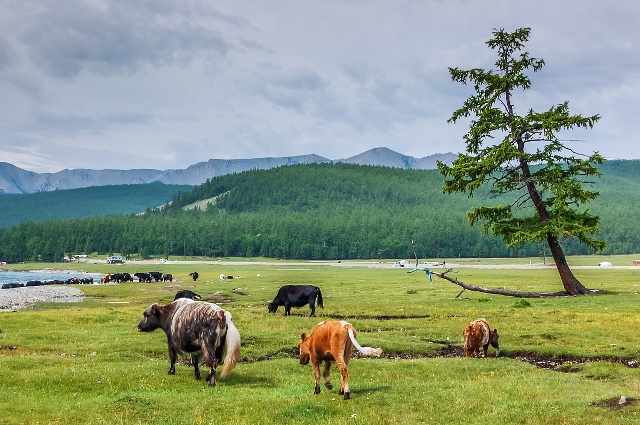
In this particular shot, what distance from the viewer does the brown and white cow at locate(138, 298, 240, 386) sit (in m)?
17.3

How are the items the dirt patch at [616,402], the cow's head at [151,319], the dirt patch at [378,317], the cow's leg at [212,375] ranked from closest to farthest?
1. the dirt patch at [616,402]
2. the cow's leg at [212,375]
3. the cow's head at [151,319]
4. the dirt patch at [378,317]

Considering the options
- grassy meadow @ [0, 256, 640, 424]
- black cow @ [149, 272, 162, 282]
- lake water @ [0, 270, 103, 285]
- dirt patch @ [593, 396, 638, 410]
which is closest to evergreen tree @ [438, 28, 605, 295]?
grassy meadow @ [0, 256, 640, 424]

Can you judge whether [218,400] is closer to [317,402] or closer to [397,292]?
[317,402]

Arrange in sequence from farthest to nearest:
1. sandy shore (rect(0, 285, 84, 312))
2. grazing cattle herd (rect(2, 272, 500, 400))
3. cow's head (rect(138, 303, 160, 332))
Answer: sandy shore (rect(0, 285, 84, 312))
cow's head (rect(138, 303, 160, 332))
grazing cattle herd (rect(2, 272, 500, 400))

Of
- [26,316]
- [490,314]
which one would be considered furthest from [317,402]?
[26,316]

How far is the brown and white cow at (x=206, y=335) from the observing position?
56.9ft

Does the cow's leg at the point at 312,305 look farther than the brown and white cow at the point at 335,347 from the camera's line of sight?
Yes

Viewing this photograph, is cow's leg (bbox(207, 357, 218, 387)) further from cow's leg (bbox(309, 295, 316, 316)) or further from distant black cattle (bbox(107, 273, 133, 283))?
distant black cattle (bbox(107, 273, 133, 283))

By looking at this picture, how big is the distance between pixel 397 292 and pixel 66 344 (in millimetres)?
41084

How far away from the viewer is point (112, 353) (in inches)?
949

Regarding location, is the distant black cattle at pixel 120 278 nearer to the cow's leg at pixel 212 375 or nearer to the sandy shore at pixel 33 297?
the sandy shore at pixel 33 297

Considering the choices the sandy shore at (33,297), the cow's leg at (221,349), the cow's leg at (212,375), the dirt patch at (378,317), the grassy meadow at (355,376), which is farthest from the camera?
the sandy shore at (33,297)

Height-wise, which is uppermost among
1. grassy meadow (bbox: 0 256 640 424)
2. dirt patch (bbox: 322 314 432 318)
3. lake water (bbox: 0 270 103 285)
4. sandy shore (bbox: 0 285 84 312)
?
grassy meadow (bbox: 0 256 640 424)

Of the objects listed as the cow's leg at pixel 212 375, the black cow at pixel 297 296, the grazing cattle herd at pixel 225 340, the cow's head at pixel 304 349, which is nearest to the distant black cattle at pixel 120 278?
the black cow at pixel 297 296
